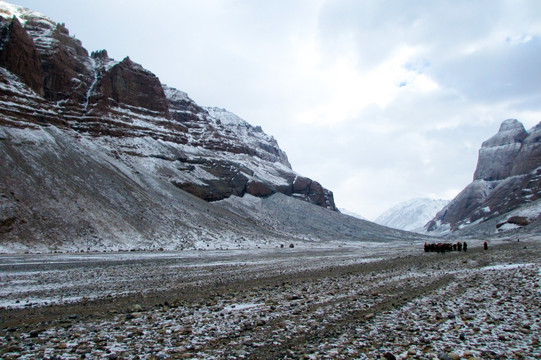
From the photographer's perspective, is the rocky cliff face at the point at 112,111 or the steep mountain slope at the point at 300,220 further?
the steep mountain slope at the point at 300,220

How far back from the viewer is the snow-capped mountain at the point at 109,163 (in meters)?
57.6

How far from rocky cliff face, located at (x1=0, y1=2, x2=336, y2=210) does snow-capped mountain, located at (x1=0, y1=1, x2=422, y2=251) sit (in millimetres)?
440

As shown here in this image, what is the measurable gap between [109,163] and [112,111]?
4081cm

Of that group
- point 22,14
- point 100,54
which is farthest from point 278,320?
point 22,14

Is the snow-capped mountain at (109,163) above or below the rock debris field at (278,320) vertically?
above

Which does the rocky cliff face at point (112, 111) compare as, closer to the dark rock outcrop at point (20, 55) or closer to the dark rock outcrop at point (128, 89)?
the dark rock outcrop at point (20, 55)

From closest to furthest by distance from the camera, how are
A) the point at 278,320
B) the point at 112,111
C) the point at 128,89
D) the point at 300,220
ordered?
the point at 278,320
the point at 112,111
the point at 300,220
the point at 128,89

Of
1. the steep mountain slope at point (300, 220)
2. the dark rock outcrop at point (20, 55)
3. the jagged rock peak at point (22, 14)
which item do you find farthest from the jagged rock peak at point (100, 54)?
the steep mountain slope at point (300, 220)

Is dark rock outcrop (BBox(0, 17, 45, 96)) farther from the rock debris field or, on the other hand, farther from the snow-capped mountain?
the rock debris field

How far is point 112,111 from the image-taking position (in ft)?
396

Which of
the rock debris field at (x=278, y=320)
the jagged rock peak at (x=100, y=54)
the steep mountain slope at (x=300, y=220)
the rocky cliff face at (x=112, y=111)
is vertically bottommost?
the rock debris field at (x=278, y=320)

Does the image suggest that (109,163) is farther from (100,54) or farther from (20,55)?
(100,54)

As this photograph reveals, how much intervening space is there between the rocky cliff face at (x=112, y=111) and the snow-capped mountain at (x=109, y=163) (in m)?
0.44

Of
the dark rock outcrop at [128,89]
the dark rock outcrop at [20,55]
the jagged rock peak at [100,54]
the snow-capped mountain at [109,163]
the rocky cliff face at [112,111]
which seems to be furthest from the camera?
the jagged rock peak at [100,54]
